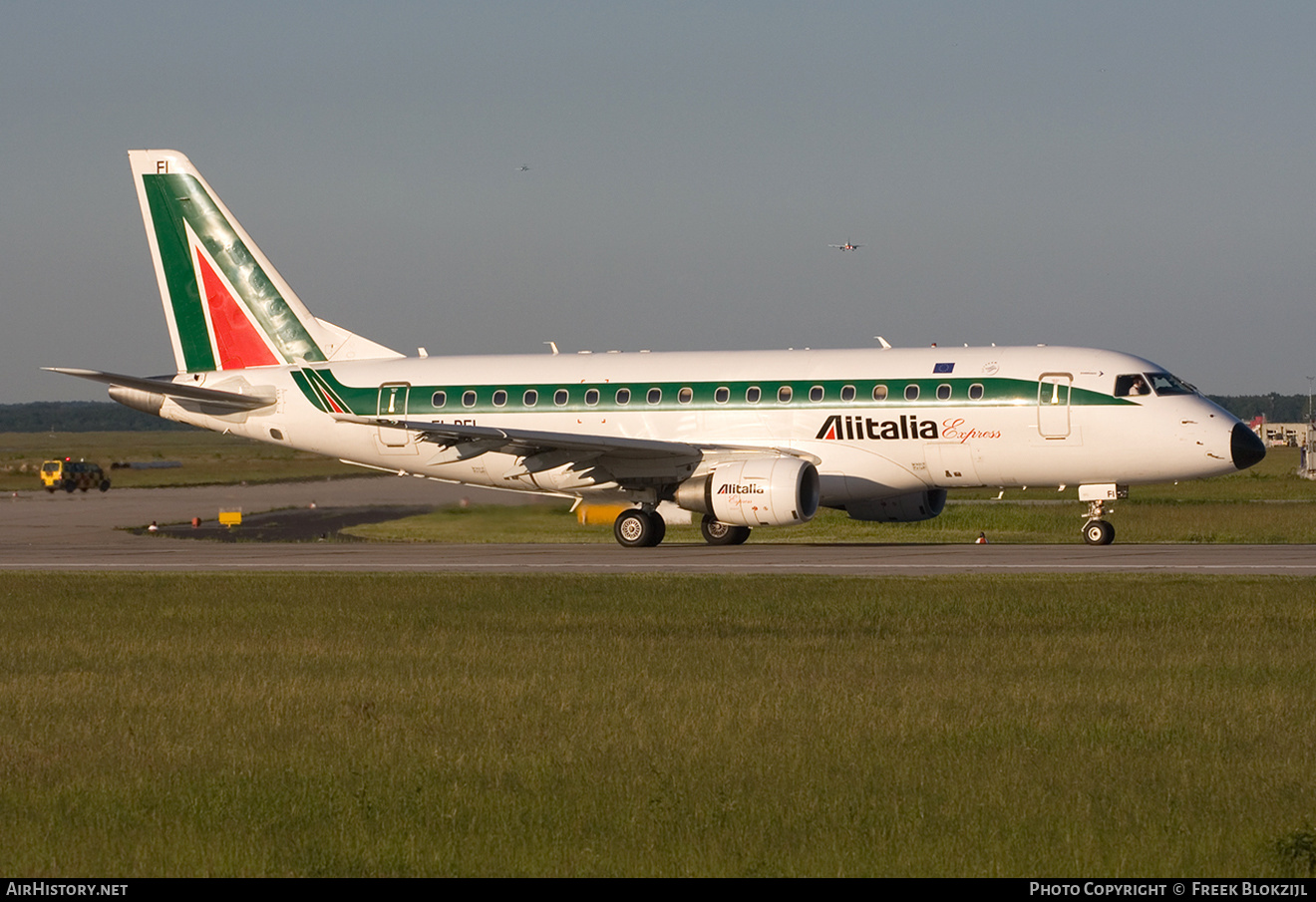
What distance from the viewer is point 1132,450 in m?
32.0

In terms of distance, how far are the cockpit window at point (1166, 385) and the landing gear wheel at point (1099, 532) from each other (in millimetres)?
3124

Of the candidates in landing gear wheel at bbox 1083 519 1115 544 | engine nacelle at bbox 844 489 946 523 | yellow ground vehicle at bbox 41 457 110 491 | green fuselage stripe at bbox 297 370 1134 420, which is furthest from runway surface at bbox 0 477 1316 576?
yellow ground vehicle at bbox 41 457 110 491

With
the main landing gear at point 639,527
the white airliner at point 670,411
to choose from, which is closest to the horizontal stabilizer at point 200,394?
the white airliner at point 670,411

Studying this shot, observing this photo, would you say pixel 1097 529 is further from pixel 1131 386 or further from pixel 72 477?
pixel 72 477

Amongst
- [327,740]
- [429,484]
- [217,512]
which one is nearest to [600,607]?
[327,740]

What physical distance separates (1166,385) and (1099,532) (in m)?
3.45

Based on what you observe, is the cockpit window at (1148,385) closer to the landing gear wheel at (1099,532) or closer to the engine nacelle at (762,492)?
the landing gear wheel at (1099,532)

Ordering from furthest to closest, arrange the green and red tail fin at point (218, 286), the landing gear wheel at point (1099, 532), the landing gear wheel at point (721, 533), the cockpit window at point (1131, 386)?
1. the green and red tail fin at point (218, 286)
2. the landing gear wheel at point (721, 533)
3. the landing gear wheel at point (1099, 532)
4. the cockpit window at point (1131, 386)

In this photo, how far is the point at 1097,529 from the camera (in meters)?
33.7

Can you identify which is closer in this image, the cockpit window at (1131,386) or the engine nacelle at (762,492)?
the engine nacelle at (762,492)

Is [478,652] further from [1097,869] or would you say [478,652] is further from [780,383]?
[780,383]

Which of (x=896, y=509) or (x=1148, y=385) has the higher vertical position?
(x=1148, y=385)

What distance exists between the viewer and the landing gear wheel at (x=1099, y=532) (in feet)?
110

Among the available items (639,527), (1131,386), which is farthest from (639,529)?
(1131,386)
